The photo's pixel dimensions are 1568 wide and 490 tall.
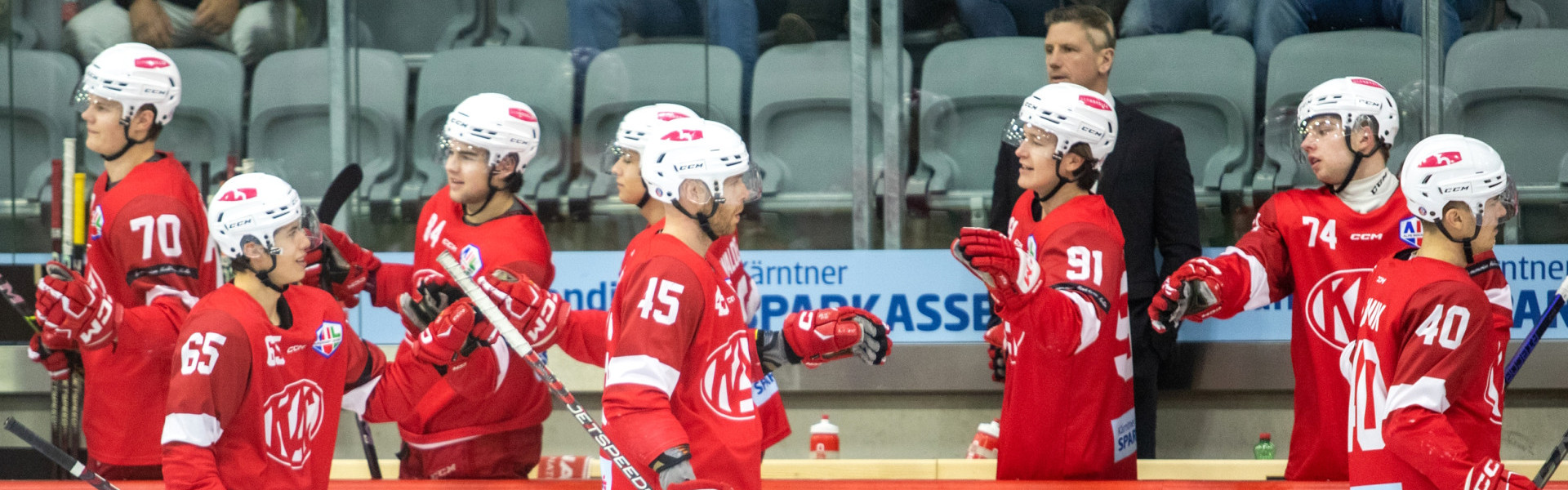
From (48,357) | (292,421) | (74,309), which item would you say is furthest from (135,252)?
(292,421)

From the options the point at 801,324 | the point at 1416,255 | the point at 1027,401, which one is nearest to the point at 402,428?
the point at 801,324

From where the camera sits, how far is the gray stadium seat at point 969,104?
19.3 feet

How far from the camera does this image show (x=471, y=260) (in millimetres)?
4105

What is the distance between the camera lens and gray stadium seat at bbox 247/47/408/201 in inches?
244

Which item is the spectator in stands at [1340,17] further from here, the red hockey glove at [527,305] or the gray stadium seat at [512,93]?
the red hockey glove at [527,305]

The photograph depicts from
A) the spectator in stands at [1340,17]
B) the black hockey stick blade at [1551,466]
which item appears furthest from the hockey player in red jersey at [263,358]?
the spectator in stands at [1340,17]

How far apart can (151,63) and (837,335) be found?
237 cm

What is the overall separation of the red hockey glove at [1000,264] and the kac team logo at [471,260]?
1316mm

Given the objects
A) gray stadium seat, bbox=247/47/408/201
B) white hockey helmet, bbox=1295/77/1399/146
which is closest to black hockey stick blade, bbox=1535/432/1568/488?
white hockey helmet, bbox=1295/77/1399/146

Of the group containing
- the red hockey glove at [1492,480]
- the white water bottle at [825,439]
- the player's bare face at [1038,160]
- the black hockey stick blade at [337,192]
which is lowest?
the white water bottle at [825,439]

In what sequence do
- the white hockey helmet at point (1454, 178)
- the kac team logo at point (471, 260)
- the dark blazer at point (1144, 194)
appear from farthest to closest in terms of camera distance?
the dark blazer at point (1144, 194) → the kac team logo at point (471, 260) → the white hockey helmet at point (1454, 178)

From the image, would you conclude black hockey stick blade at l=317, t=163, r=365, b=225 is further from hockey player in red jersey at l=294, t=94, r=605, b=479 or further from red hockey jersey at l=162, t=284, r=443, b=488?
red hockey jersey at l=162, t=284, r=443, b=488

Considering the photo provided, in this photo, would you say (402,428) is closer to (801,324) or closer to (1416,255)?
(801,324)

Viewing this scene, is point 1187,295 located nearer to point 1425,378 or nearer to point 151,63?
point 1425,378
